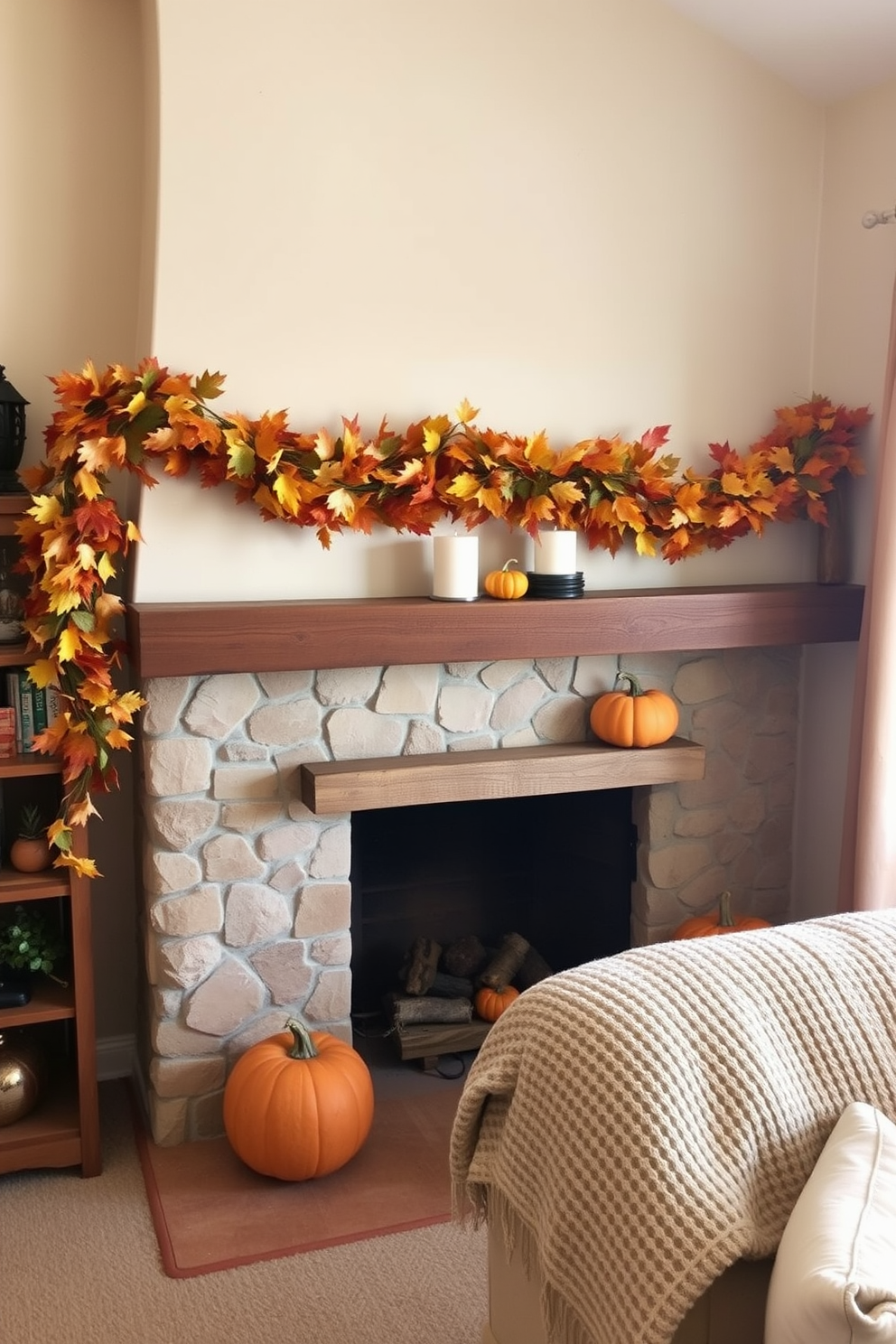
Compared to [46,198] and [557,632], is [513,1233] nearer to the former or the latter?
[557,632]

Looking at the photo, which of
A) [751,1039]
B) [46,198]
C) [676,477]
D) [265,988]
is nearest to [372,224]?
[46,198]

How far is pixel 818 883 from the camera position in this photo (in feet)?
10.4

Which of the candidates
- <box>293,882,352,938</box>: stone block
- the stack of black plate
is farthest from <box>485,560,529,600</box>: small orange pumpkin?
<box>293,882,352,938</box>: stone block

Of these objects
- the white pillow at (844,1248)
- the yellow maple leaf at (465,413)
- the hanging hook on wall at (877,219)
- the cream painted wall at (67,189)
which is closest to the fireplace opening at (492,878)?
the yellow maple leaf at (465,413)

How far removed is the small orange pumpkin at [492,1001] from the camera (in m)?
2.97

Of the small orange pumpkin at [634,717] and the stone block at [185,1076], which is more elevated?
the small orange pumpkin at [634,717]

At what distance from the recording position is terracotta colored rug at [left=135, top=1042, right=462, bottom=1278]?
2.27 metres

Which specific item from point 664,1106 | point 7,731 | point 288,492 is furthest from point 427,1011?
point 664,1106

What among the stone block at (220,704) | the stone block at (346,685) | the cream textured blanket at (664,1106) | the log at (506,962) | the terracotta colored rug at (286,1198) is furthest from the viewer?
the log at (506,962)

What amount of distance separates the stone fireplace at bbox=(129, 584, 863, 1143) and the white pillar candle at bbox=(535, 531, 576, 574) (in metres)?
0.11

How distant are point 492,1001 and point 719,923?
593mm

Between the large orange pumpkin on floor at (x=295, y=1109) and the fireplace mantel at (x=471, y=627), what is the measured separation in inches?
31.2

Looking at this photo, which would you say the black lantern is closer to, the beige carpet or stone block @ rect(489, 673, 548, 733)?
stone block @ rect(489, 673, 548, 733)

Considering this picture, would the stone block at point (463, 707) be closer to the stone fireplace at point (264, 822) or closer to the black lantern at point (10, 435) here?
the stone fireplace at point (264, 822)
